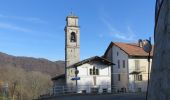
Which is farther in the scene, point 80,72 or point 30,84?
point 30,84

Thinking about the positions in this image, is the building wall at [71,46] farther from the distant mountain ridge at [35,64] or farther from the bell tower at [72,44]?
the distant mountain ridge at [35,64]

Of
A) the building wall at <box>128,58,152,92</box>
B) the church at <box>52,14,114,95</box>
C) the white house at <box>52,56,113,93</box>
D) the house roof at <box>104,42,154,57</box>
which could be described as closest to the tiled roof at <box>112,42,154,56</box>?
the house roof at <box>104,42,154,57</box>

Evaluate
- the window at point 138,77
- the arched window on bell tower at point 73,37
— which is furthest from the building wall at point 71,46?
the window at point 138,77

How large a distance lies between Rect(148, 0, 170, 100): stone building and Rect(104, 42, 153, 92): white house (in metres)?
44.4

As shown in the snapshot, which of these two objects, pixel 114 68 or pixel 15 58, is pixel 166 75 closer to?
pixel 114 68

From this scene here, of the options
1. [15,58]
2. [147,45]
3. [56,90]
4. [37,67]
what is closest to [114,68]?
[56,90]

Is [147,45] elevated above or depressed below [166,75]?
above

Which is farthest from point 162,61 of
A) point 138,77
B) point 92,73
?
point 138,77

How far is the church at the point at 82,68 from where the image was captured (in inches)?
2070

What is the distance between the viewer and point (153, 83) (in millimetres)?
8961

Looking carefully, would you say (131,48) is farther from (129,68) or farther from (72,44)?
(72,44)

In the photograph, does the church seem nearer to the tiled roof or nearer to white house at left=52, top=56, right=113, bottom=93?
white house at left=52, top=56, right=113, bottom=93

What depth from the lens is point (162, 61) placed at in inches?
325

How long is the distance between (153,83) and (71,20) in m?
49.3
